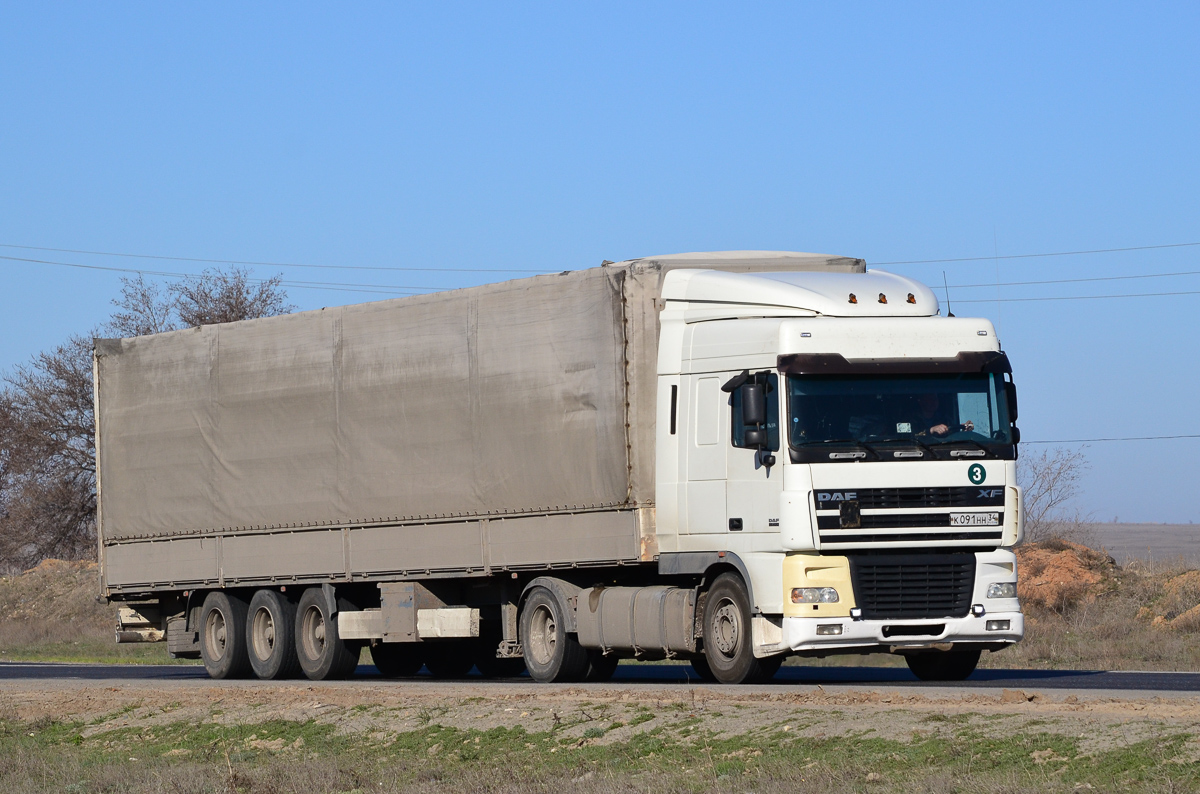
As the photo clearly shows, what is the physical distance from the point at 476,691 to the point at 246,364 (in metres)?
7.65

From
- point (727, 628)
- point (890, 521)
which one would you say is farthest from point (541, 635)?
point (890, 521)

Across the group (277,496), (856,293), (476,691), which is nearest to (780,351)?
(856,293)

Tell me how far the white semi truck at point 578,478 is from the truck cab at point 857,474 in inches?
1.1

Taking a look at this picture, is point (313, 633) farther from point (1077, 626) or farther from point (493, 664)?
point (1077, 626)

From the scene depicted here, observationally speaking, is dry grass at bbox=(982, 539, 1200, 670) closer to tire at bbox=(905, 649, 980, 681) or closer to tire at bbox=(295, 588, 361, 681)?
tire at bbox=(905, 649, 980, 681)

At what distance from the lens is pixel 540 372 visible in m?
20.0

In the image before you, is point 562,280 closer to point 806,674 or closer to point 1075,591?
point 806,674

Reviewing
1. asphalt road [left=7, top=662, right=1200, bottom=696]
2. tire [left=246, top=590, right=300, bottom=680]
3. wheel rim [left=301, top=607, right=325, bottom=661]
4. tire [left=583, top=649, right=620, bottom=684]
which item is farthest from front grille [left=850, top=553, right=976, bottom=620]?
tire [left=246, top=590, right=300, bottom=680]

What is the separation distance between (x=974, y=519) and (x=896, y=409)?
131 cm

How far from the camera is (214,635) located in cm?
2522

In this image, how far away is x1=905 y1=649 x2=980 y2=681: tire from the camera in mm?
18875

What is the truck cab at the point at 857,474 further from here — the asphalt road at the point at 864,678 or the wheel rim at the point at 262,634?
the wheel rim at the point at 262,634

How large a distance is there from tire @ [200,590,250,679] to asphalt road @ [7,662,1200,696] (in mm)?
378

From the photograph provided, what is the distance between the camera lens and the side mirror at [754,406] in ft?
56.0
